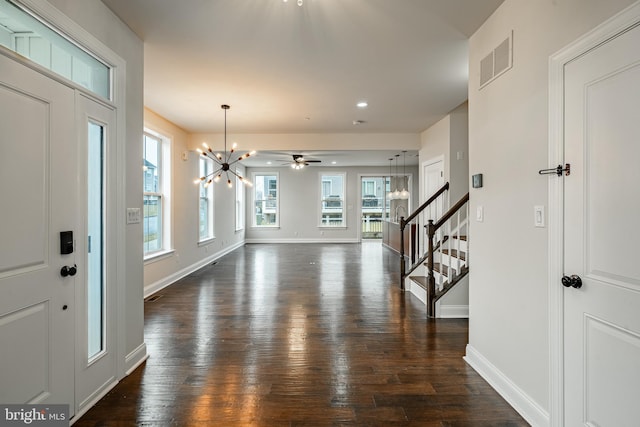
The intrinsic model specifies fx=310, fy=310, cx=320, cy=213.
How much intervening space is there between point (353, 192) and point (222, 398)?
922 centimetres

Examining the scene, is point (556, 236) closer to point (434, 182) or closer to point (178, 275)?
point (434, 182)

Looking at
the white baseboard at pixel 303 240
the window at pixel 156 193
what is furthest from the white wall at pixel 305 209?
the window at pixel 156 193

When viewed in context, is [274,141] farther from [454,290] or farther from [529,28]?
[529,28]

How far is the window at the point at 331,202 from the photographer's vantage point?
11039mm

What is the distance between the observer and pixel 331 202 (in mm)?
11086

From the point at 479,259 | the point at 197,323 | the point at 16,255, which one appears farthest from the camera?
the point at 197,323

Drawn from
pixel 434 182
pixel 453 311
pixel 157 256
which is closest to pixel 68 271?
pixel 157 256

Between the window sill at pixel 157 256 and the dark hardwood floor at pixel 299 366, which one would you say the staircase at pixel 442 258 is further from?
the window sill at pixel 157 256

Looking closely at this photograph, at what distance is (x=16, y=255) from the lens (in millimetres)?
1610

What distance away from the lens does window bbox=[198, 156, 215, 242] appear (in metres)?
6.74

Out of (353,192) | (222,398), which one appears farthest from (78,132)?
(353,192)

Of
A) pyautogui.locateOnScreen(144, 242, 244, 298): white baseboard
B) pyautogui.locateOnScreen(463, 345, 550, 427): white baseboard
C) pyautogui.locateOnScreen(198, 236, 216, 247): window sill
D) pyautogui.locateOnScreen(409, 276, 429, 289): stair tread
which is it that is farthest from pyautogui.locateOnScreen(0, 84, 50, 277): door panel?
pyautogui.locateOnScreen(198, 236, 216, 247): window sill

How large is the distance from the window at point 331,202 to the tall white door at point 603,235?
30.9ft

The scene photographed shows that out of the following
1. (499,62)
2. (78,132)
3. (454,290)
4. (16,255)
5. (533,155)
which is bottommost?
(454,290)
